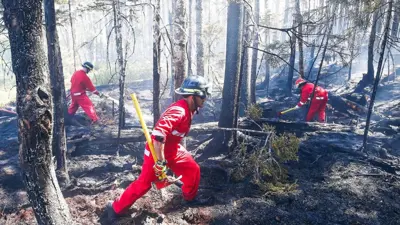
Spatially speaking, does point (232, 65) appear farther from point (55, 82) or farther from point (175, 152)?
point (55, 82)

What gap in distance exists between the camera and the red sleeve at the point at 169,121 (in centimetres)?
354

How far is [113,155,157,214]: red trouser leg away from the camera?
398 centimetres

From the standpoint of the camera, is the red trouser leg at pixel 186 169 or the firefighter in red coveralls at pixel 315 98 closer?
the red trouser leg at pixel 186 169

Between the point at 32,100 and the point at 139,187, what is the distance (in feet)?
6.44

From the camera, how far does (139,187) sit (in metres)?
3.98

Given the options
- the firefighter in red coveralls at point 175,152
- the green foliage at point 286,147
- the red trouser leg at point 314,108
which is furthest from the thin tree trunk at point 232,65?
the red trouser leg at point 314,108

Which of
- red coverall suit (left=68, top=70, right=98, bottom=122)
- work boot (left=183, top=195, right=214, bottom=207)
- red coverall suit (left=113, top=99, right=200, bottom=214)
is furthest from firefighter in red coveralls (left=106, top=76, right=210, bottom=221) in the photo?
red coverall suit (left=68, top=70, right=98, bottom=122)

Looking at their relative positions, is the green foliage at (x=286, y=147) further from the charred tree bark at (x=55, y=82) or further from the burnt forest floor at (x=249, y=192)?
the charred tree bark at (x=55, y=82)

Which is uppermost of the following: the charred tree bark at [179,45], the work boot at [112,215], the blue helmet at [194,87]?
the charred tree bark at [179,45]

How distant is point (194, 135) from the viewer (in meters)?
8.28

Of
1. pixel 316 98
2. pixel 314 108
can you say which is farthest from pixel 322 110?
pixel 316 98

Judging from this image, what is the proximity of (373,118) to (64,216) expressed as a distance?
10.9m

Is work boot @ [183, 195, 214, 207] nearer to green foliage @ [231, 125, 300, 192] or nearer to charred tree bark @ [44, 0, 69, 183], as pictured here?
green foliage @ [231, 125, 300, 192]

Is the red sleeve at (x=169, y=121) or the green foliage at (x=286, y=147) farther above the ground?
the red sleeve at (x=169, y=121)
